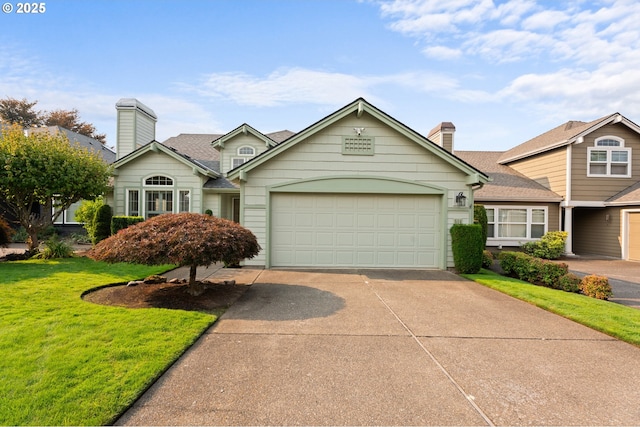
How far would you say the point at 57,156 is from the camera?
11461 mm

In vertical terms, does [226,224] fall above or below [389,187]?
below

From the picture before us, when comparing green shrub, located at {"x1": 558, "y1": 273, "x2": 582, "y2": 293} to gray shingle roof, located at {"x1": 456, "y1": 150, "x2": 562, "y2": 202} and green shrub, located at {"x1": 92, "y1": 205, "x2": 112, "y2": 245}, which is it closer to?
gray shingle roof, located at {"x1": 456, "y1": 150, "x2": 562, "y2": 202}

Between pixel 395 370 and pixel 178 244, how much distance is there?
14.5ft

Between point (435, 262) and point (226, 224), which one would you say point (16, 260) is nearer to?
point (226, 224)

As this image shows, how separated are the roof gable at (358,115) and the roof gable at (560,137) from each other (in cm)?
876

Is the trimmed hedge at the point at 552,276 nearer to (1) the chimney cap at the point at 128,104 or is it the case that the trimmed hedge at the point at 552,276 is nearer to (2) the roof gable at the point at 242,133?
(2) the roof gable at the point at 242,133

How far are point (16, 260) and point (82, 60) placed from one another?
23.0 feet

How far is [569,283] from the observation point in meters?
8.60

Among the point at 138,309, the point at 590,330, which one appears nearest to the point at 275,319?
the point at 138,309

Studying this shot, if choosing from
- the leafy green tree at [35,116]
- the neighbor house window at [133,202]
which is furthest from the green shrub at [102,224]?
the leafy green tree at [35,116]

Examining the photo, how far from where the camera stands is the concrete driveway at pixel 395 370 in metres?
2.98

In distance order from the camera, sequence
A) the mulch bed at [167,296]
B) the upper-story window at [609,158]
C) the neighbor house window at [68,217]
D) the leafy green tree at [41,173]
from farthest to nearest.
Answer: the neighbor house window at [68,217] → the upper-story window at [609,158] → the leafy green tree at [41,173] → the mulch bed at [167,296]

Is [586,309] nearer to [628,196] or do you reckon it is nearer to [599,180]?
[628,196]

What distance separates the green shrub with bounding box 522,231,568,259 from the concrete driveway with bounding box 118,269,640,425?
10236 mm
